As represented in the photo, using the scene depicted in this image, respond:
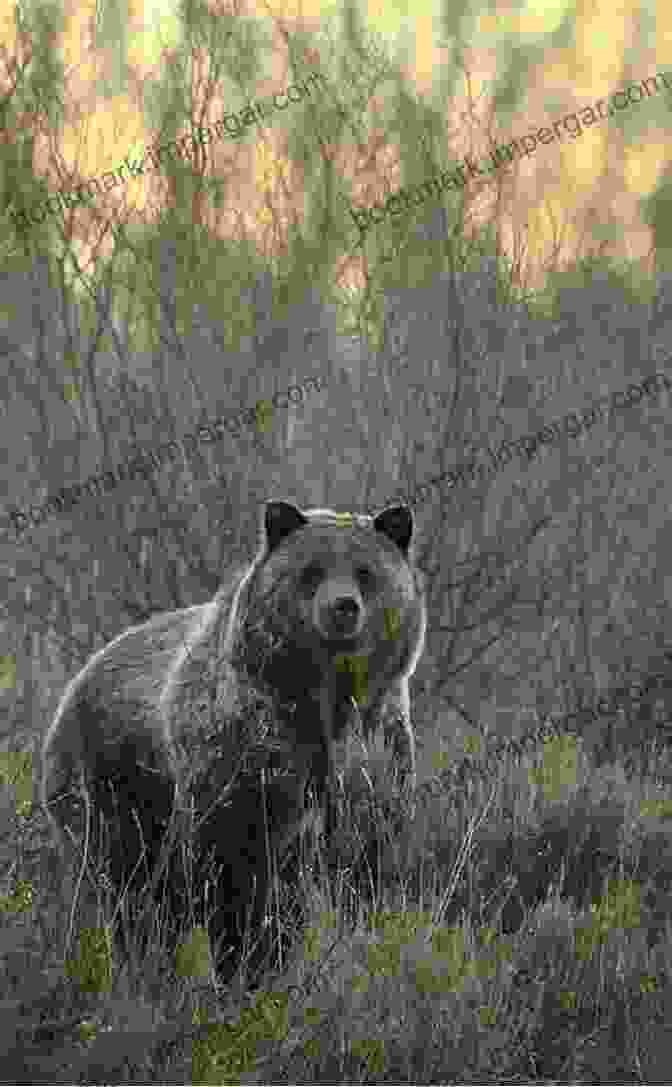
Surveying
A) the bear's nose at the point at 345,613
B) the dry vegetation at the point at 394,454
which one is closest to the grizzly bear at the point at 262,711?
the bear's nose at the point at 345,613

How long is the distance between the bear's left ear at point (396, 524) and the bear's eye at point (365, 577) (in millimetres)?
Answer: 206

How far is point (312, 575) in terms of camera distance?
5355 mm

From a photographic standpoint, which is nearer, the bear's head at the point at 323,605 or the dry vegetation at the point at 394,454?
the bear's head at the point at 323,605

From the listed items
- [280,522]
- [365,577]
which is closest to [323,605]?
[365,577]

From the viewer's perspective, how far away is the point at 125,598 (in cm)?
927

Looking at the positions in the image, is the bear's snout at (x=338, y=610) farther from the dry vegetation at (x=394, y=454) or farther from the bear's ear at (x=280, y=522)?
the dry vegetation at (x=394, y=454)

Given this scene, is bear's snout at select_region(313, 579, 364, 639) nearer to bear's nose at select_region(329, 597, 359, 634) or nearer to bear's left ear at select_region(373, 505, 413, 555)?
bear's nose at select_region(329, 597, 359, 634)

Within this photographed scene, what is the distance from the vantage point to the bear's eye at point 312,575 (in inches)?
211

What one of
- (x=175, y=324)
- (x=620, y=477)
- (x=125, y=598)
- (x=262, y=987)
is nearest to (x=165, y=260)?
(x=175, y=324)

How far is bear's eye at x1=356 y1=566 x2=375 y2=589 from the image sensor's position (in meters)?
5.37

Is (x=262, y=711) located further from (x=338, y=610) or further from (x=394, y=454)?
(x=394, y=454)

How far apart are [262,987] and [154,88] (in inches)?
212

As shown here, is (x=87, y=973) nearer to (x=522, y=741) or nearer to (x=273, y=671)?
(x=273, y=671)

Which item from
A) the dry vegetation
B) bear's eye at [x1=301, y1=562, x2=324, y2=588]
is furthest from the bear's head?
the dry vegetation
